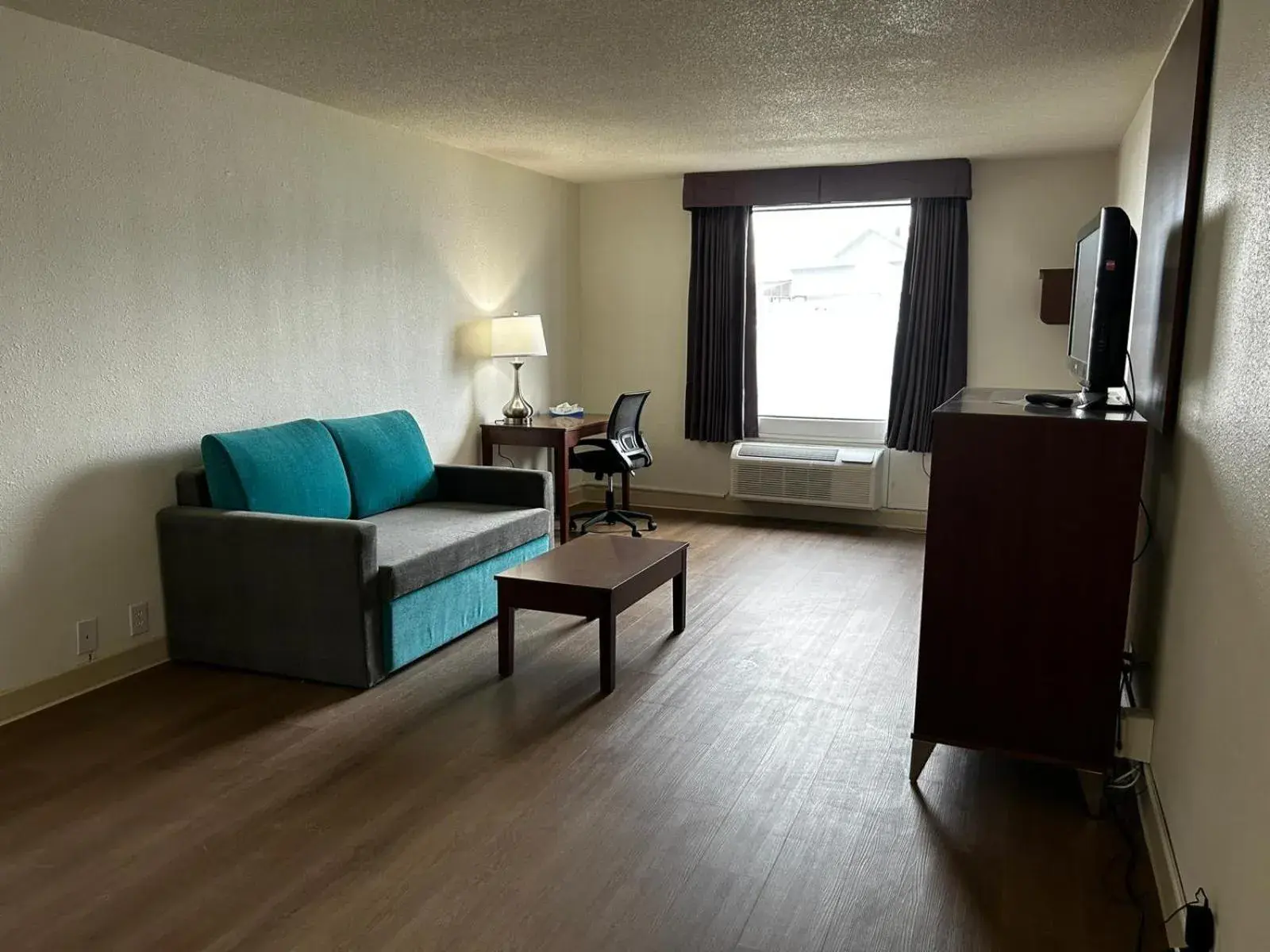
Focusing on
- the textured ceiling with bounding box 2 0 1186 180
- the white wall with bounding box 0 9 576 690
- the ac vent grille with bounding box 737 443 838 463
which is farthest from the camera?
the ac vent grille with bounding box 737 443 838 463

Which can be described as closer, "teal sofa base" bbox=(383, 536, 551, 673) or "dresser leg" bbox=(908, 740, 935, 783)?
"dresser leg" bbox=(908, 740, 935, 783)

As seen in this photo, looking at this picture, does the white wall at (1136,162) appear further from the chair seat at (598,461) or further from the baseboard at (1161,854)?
the chair seat at (598,461)

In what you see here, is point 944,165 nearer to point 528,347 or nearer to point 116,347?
point 528,347

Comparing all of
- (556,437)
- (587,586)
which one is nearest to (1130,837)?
(587,586)

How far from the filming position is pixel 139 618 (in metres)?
3.61

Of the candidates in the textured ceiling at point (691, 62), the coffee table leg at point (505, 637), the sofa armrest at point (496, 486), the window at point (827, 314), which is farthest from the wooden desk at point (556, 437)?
the coffee table leg at point (505, 637)

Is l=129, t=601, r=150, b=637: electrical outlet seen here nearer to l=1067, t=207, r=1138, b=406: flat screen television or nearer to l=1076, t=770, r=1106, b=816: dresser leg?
l=1076, t=770, r=1106, b=816: dresser leg

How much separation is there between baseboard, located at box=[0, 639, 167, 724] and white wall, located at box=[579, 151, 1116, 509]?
4082 millimetres

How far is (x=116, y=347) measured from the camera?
11.4ft

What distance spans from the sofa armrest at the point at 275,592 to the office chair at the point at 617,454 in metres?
2.59

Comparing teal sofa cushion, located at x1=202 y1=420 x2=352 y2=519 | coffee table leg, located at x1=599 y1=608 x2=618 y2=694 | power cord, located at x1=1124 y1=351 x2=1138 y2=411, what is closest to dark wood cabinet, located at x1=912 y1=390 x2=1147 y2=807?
power cord, located at x1=1124 y1=351 x2=1138 y2=411

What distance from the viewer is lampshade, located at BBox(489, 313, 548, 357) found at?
5.69 meters

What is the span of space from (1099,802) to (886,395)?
4166 millimetres

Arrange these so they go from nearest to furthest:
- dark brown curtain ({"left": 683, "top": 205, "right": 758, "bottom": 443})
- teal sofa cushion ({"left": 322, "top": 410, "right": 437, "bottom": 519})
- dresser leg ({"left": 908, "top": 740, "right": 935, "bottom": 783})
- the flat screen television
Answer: the flat screen television, dresser leg ({"left": 908, "top": 740, "right": 935, "bottom": 783}), teal sofa cushion ({"left": 322, "top": 410, "right": 437, "bottom": 519}), dark brown curtain ({"left": 683, "top": 205, "right": 758, "bottom": 443})
